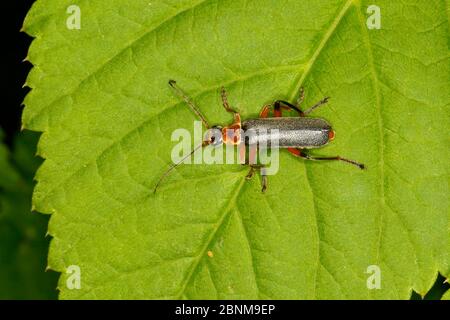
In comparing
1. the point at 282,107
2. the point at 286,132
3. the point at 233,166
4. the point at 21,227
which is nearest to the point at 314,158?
the point at 286,132

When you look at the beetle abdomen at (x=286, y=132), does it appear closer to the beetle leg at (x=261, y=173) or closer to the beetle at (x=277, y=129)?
the beetle at (x=277, y=129)

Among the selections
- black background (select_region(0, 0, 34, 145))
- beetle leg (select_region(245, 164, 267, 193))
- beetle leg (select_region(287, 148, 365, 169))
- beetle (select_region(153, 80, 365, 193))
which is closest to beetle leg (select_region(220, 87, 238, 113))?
beetle (select_region(153, 80, 365, 193))

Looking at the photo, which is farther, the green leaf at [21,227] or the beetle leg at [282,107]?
the green leaf at [21,227]

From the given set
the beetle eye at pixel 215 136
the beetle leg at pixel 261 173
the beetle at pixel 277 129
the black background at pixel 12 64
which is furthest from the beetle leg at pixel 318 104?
the black background at pixel 12 64

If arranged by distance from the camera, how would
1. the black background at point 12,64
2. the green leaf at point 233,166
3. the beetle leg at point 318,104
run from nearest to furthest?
the green leaf at point 233,166 → the beetle leg at point 318,104 → the black background at point 12,64

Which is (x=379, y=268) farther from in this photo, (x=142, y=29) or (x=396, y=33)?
(x=142, y=29)

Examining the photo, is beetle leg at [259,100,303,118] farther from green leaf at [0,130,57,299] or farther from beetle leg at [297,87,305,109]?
green leaf at [0,130,57,299]

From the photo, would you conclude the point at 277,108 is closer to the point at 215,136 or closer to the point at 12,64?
the point at 215,136

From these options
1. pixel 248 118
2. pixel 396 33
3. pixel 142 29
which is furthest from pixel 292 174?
pixel 142 29
